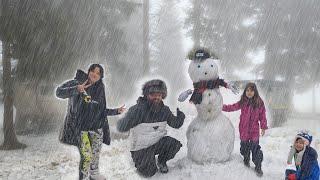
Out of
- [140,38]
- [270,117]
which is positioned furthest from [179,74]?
[270,117]

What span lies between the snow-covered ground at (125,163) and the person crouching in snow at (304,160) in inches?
41.6

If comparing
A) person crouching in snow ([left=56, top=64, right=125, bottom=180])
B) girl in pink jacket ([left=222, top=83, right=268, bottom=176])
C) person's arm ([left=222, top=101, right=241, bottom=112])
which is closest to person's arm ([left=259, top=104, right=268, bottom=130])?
girl in pink jacket ([left=222, top=83, right=268, bottom=176])

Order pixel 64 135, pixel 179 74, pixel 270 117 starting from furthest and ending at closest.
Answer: pixel 179 74 < pixel 270 117 < pixel 64 135

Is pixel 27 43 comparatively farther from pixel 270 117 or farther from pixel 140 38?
pixel 140 38

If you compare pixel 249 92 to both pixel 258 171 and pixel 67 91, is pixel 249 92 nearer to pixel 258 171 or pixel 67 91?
pixel 258 171

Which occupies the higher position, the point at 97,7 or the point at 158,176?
the point at 97,7

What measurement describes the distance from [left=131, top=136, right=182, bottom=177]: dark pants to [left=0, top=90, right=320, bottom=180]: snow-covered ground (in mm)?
158

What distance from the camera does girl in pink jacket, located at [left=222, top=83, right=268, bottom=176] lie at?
23.9ft

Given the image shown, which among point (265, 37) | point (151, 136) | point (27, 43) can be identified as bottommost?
point (151, 136)

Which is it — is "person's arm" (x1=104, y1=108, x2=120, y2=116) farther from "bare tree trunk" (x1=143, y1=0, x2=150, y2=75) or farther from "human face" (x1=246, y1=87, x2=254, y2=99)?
"bare tree trunk" (x1=143, y1=0, x2=150, y2=75)

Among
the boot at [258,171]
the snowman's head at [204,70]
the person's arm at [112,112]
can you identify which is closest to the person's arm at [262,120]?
the boot at [258,171]

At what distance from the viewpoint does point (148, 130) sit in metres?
7.06

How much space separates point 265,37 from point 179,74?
15095mm

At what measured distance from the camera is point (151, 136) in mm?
7066
